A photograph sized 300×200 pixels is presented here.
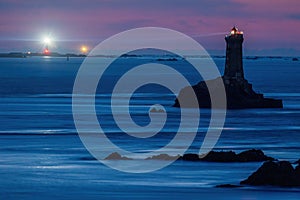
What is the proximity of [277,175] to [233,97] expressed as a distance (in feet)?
132

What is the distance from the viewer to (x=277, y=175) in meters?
28.5

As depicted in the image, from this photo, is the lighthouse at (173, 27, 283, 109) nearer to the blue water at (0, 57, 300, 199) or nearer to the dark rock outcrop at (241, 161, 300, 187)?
the blue water at (0, 57, 300, 199)

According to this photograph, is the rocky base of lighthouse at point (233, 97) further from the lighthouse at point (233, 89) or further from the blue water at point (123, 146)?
the blue water at point (123, 146)

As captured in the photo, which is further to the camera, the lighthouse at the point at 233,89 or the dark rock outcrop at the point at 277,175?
the lighthouse at the point at 233,89

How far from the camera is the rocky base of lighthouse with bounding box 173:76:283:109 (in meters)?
67.8

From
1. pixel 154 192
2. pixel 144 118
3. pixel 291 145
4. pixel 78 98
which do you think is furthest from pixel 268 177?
pixel 78 98

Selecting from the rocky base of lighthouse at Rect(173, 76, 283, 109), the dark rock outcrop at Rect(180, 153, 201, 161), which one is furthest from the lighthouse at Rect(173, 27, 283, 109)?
the dark rock outcrop at Rect(180, 153, 201, 161)

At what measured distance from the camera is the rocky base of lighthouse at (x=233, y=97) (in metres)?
67.8

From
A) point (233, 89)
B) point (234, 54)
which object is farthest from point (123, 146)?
point (234, 54)

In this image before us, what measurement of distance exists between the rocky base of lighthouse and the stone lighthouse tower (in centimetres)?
108

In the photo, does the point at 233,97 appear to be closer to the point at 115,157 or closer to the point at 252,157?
the point at 115,157

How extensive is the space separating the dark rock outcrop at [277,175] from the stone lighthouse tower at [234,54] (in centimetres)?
4241

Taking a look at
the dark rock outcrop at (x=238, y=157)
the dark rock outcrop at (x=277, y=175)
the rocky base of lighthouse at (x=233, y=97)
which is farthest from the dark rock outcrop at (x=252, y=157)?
the rocky base of lighthouse at (x=233, y=97)

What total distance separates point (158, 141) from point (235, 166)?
34.8 feet
